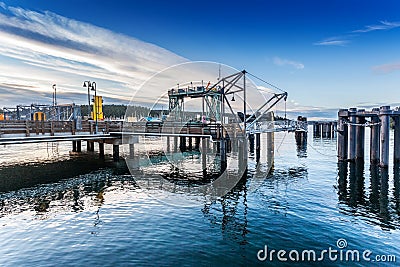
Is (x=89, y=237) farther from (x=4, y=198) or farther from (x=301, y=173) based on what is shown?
(x=301, y=173)

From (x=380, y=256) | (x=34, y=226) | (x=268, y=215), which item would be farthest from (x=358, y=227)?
(x=34, y=226)

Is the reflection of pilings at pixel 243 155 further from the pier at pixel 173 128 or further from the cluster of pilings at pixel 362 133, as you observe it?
the cluster of pilings at pixel 362 133

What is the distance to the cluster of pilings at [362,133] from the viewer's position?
943 inches

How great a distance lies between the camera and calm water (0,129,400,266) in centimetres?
1007

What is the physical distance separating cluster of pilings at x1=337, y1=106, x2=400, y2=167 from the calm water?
15.1 ft

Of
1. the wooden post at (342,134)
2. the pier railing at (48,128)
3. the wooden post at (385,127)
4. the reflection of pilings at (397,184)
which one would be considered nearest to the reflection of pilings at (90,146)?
the pier railing at (48,128)

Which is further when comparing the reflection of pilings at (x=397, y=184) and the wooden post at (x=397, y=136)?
the wooden post at (x=397, y=136)

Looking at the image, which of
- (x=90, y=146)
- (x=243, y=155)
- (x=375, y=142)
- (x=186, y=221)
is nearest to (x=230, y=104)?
(x=243, y=155)

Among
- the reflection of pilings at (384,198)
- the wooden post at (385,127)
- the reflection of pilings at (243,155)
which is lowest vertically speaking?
the reflection of pilings at (384,198)

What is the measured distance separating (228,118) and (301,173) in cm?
1269

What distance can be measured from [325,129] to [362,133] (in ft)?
175

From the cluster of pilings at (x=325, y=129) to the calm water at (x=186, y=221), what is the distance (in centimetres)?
5088


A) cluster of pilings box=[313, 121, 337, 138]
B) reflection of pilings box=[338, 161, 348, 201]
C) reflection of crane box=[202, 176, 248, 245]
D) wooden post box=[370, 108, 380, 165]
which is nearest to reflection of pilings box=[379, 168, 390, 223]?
reflection of pilings box=[338, 161, 348, 201]

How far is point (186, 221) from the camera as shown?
13.4 metres
